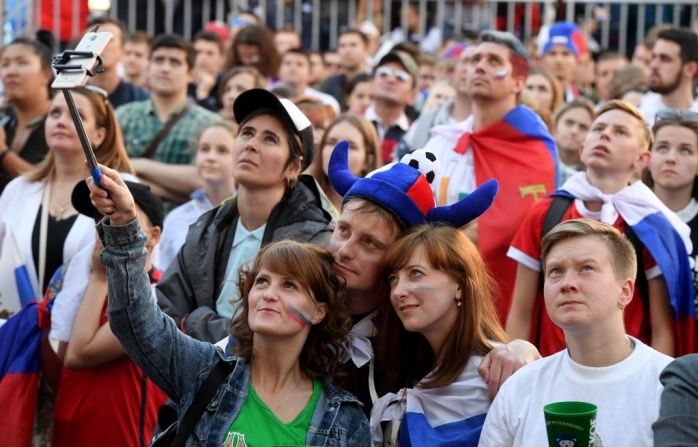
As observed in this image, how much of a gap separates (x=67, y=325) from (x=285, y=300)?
68.0 inches

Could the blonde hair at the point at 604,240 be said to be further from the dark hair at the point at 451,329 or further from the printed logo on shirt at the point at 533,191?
the printed logo on shirt at the point at 533,191

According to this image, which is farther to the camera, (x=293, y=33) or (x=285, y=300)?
(x=293, y=33)

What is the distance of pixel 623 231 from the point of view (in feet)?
19.0

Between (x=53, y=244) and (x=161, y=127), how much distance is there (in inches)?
93.0

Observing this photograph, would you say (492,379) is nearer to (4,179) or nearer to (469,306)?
(469,306)

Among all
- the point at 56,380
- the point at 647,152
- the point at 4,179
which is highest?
the point at 647,152

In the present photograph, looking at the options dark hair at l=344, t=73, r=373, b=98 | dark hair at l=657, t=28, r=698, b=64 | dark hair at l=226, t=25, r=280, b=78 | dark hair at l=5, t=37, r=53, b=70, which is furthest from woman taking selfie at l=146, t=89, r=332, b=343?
dark hair at l=226, t=25, r=280, b=78

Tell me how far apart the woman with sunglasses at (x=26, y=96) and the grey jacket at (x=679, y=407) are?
578 centimetres

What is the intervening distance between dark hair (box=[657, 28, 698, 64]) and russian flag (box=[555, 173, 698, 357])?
3.31m

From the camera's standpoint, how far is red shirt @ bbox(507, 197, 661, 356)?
571cm

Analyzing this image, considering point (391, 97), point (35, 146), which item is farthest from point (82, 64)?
point (391, 97)

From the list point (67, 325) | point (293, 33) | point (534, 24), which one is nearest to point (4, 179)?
point (67, 325)

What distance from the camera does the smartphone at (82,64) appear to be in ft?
12.2

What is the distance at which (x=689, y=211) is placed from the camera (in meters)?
6.36
